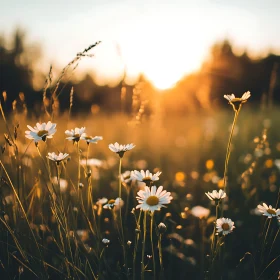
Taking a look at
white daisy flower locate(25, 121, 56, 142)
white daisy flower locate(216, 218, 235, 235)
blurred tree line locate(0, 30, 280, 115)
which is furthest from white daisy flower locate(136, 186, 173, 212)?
blurred tree line locate(0, 30, 280, 115)

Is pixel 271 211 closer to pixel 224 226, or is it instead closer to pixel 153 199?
pixel 224 226

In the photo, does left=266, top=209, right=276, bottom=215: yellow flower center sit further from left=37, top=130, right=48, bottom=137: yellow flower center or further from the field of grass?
left=37, top=130, right=48, bottom=137: yellow flower center

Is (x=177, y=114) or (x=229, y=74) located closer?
(x=177, y=114)

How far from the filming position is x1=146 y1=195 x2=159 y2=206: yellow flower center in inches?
49.3

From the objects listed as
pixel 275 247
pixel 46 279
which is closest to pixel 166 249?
pixel 275 247

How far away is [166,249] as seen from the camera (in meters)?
1.94

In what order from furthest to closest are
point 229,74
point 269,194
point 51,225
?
point 229,74 → point 269,194 → point 51,225

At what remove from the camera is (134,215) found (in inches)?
52.9

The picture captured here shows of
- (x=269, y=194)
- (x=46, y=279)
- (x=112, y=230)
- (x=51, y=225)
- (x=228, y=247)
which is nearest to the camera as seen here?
(x=46, y=279)

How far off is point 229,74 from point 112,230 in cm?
1946

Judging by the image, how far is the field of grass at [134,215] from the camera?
4.52ft

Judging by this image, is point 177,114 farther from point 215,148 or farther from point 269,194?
point 269,194

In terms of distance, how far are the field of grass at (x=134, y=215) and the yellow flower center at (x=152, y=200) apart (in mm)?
55

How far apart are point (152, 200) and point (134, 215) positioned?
125 millimetres
